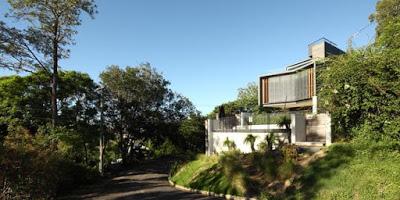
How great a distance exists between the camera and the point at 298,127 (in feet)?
67.3

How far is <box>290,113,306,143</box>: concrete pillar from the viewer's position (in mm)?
20312

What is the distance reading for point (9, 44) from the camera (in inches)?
1105

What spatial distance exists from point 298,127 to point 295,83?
8546 mm

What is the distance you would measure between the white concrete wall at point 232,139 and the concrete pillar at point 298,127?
659 mm

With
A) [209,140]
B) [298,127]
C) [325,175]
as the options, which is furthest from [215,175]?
[209,140]

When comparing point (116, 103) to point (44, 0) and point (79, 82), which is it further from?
point (44, 0)

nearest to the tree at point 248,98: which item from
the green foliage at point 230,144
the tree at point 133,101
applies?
the tree at point 133,101

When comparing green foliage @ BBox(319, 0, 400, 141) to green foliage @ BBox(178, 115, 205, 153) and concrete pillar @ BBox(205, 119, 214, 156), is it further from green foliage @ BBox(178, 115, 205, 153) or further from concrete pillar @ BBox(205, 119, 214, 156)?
green foliage @ BBox(178, 115, 205, 153)

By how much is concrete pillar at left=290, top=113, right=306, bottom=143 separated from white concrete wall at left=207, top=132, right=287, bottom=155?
659 mm

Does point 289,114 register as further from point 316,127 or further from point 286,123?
point 316,127

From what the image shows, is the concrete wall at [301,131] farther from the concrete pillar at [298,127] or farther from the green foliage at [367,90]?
the green foliage at [367,90]

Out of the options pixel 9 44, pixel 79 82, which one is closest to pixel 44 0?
pixel 9 44

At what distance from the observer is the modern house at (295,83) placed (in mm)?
27172

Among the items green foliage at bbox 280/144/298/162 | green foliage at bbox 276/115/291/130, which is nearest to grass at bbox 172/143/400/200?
green foliage at bbox 280/144/298/162
